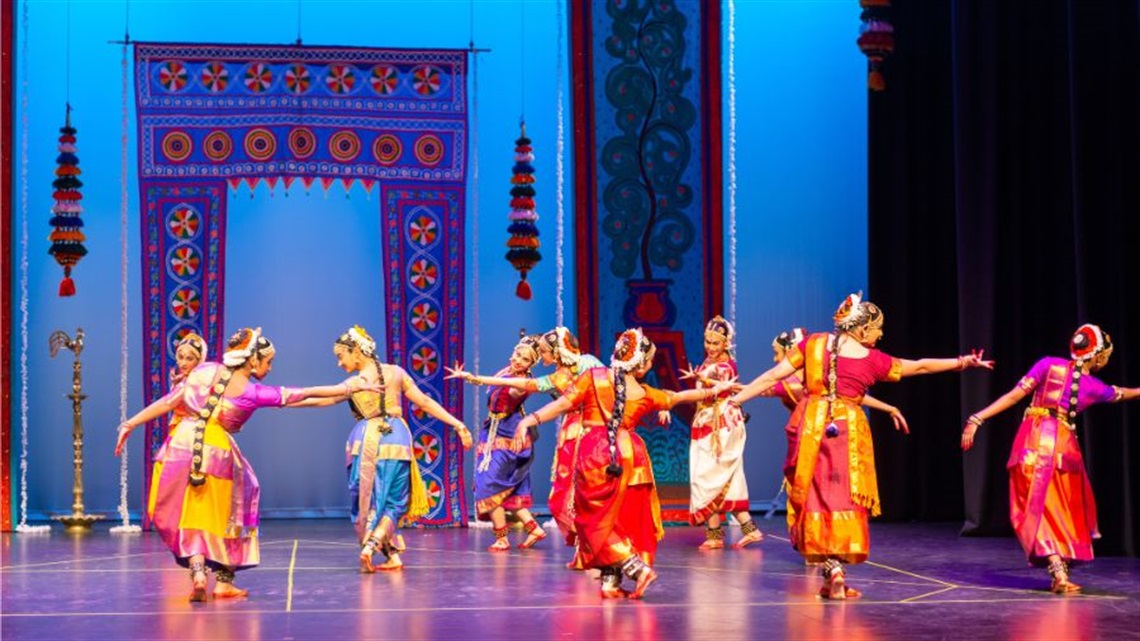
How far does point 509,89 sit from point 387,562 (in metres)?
4.40

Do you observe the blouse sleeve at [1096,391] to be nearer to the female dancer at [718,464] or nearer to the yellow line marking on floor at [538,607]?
the yellow line marking on floor at [538,607]

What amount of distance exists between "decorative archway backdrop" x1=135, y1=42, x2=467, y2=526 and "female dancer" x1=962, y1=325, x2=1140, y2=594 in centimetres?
416

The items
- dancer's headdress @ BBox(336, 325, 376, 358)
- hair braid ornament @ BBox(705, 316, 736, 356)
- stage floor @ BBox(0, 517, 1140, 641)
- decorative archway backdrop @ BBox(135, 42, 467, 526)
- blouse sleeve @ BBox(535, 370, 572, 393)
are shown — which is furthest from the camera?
decorative archway backdrop @ BBox(135, 42, 467, 526)

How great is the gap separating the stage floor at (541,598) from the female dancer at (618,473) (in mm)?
176

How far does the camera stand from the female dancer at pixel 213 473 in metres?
6.69

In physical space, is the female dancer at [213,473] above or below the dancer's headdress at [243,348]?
below

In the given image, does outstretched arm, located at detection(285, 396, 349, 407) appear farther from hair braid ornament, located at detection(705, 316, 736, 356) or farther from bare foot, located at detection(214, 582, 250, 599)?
hair braid ornament, located at detection(705, 316, 736, 356)

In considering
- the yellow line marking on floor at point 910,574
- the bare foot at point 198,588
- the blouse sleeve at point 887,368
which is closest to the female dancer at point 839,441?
the blouse sleeve at point 887,368

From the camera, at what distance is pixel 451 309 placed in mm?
10594

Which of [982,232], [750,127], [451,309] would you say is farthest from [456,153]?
[982,232]

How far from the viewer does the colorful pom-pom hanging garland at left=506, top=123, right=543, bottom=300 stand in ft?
34.7

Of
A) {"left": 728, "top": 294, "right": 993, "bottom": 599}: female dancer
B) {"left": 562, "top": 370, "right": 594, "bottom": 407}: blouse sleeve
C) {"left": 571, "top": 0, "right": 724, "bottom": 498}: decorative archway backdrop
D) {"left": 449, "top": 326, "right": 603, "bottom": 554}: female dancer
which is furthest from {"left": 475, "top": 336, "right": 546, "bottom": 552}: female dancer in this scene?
{"left": 728, "top": 294, "right": 993, "bottom": 599}: female dancer

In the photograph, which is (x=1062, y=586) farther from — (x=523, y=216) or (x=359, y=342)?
(x=523, y=216)

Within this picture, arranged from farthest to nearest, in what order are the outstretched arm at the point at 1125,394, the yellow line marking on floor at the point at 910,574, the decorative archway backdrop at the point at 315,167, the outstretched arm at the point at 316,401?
the decorative archway backdrop at the point at 315,167 → the yellow line marking on floor at the point at 910,574 → the outstretched arm at the point at 1125,394 → the outstretched arm at the point at 316,401
